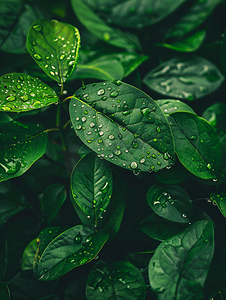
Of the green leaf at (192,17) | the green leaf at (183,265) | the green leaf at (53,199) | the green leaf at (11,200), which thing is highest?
the green leaf at (192,17)

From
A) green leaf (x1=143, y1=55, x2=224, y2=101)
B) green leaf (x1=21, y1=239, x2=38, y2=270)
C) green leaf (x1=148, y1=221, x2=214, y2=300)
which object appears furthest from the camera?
green leaf (x1=143, y1=55, x2=224, y2=101)

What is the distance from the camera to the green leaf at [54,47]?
25.1 inches

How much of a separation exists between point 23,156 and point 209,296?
659 millimetres

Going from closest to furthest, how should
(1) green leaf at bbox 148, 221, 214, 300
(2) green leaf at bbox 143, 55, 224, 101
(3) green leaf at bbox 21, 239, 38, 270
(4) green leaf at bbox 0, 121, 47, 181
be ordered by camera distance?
(1) green leaf at bbox 148, 221, 214, 300 → (4) green leaf at bbox 0, 121, 47, 181 → (3) green leaf at bbox 21, 239, 38, 270 → (2) green leaf at bbox 143, 55, 224, 101

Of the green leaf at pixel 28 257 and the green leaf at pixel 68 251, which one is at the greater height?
the green leaf at pixel 68 251

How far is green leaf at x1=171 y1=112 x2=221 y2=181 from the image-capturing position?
60cm

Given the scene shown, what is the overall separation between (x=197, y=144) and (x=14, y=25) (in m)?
0.86

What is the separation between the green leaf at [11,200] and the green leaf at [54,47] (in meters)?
0.45

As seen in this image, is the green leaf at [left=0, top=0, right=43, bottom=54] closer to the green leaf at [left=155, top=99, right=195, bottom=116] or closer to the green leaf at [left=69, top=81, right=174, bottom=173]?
the green leaf at [left=69, top=81, right=174, bottom=173]

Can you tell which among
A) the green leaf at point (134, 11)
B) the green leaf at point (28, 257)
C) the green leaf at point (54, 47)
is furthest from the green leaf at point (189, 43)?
the green leaf at point (28, 257)

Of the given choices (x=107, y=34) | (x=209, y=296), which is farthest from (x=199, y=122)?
(x=107, y=34)

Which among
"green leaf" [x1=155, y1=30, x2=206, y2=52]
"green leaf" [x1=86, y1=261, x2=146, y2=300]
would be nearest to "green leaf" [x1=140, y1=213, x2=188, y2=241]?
"green leaf" [x1=86, y1=261, x2=146, y2=300]

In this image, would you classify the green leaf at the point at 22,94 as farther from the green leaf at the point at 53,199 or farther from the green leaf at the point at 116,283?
the green leaf at the point at 116,283

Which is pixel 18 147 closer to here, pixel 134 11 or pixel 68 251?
pixel 68 251
